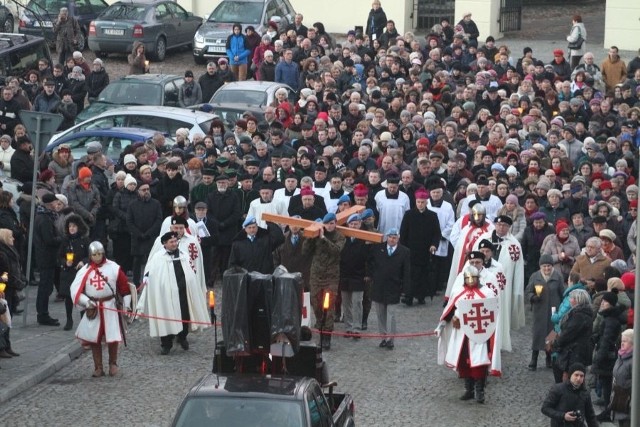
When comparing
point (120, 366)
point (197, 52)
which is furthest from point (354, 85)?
point (120, 366)

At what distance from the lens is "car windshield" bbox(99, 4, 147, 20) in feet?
125

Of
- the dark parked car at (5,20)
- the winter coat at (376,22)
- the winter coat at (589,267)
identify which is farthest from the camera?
the dark parked car at (5,20)

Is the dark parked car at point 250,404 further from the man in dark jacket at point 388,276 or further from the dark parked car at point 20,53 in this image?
the dark parked car at point 20,53

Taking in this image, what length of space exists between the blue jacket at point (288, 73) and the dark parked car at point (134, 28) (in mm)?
6056

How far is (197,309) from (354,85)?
11650 mm

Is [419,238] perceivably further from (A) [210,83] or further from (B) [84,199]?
(A) [210,83]

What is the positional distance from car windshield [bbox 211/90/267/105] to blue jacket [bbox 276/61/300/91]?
6.57 feet

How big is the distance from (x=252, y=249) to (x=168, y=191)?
3.00 metres

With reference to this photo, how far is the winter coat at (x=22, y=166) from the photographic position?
2416cm

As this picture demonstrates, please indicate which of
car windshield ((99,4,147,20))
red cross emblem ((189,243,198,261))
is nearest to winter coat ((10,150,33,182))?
red cross emblem ((189,243,198,261))

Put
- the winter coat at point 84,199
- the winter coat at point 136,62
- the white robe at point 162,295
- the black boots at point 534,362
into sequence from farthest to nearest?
the winter coat at point 136,62, the winter coat at point 84,199, the white robe at point 162,295, the black boots at point 534,362

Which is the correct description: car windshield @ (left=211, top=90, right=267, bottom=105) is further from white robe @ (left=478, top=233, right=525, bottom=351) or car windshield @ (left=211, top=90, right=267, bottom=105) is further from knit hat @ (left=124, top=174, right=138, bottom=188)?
white robe @ (left=478, top=233, right=525, bottom=351)

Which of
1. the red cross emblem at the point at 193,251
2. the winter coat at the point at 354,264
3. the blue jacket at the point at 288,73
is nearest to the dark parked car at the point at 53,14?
the blue jacket at the point at 288,73

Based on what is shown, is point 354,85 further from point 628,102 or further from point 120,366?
point 120,366
